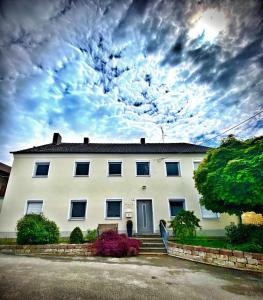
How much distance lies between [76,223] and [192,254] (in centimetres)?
864

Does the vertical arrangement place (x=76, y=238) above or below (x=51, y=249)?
above

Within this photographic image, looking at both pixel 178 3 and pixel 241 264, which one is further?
pixel 241 264

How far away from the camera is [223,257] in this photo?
7.30m

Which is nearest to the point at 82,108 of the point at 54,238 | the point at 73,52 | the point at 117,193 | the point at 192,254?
the point at 73,52

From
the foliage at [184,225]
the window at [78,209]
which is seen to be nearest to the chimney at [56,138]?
the window at [78,209]

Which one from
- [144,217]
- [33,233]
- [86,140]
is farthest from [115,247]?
[86,140]

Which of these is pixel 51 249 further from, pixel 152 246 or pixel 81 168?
pixel 81 168

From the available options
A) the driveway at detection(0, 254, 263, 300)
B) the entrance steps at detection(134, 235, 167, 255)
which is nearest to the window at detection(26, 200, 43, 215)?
the driveway at detection(0, 254, 263, 300)

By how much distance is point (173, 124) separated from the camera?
14828 millimetres

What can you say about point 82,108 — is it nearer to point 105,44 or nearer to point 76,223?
point 105,44

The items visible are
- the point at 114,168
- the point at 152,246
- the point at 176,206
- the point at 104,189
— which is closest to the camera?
the point at 152,246

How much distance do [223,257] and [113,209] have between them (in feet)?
28.2

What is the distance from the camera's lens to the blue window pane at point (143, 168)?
15.5 m

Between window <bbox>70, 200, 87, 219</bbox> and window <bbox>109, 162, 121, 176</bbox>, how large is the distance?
310 cm
